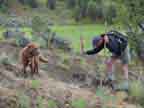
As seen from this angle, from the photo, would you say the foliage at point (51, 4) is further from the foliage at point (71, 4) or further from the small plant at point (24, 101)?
the small plant at point (24, 101)

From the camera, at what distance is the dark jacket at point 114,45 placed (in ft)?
33.3

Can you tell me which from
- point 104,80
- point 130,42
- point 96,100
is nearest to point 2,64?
point 104,80

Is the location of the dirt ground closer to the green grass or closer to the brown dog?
the brown dog

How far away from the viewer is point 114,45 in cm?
1019

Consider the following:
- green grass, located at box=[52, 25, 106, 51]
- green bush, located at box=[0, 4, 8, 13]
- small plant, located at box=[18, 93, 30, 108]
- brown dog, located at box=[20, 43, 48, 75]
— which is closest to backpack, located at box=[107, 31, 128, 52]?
brown dog, located at box=[20, 43, 48, 75]

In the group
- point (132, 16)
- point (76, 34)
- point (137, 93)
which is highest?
point (132, 16)

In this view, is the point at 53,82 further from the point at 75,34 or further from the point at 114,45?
the point at 75,34

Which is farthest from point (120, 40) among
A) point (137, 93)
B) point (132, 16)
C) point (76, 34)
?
point (76, 34)

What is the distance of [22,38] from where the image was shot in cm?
1617

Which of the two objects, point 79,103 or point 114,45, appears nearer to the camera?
point 79,103

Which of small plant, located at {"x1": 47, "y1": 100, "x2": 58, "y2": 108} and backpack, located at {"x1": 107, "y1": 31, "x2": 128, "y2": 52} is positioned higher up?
backpack, located at {"x1": 107, "y1": 31, "x2": 128, "y2": 52}

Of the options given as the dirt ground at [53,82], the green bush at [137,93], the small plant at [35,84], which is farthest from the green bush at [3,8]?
the small plant at [35,84]

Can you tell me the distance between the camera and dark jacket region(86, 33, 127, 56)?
1016 centimetres

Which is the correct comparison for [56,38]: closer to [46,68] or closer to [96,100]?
[46,68]
